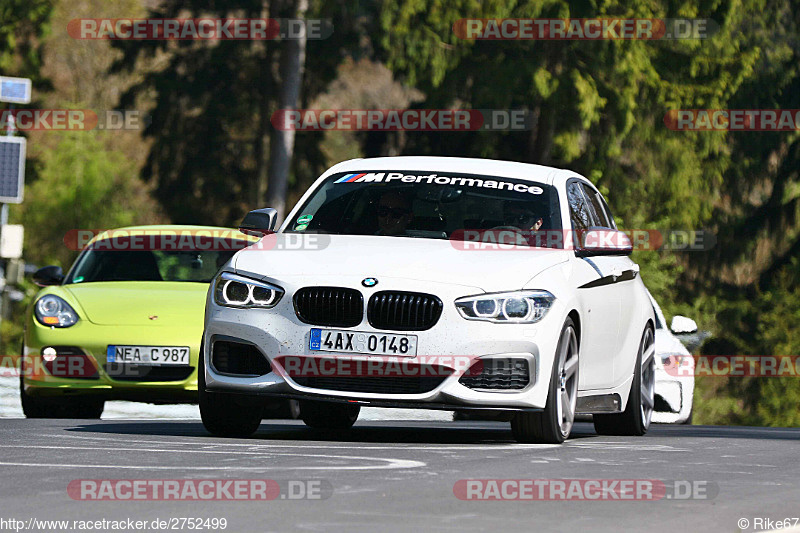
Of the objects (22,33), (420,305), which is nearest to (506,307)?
(420,305)

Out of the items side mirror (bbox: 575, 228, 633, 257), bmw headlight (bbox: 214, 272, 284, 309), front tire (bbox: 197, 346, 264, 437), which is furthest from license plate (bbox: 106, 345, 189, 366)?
side mirror (bbox: 575, 228, 633, 257)

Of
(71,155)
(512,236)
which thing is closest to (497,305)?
(512,236)

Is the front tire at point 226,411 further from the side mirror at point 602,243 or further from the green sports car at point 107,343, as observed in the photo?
the green sports car at point 107,343

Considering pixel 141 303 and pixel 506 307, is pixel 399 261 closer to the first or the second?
pixel 506 307

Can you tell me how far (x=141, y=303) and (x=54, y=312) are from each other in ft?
2.26

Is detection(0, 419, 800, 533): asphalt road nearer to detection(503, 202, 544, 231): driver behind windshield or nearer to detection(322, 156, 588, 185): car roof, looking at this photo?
detection(503, 202, 544, 231): driver behind windshield

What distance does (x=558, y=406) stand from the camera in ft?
34.7

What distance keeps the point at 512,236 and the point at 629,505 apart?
389 cm

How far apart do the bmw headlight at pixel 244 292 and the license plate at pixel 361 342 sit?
34 centimetres

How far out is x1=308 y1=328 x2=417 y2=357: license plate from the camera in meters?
10.1

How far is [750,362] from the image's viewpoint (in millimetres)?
44938

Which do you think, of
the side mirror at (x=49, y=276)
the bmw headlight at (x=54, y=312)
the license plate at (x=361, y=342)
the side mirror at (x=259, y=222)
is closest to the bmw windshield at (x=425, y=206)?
the side mirror at (x=259, y=222)

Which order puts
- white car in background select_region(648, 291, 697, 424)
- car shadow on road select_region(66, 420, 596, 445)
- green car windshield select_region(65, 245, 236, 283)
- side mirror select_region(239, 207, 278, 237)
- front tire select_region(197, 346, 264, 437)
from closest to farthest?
1. front tire select_region(197, 346, 264, 437)
2. car shadow on road select_region(66, 420, 596, 445)
3. side mirror select_region(239, 207, 278, 237)
4. green car windshield select_region(65, 245, 236, 283)
5. white car in background select_region(648, 291, 697, 424)

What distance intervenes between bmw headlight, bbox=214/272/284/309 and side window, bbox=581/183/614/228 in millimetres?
3196
